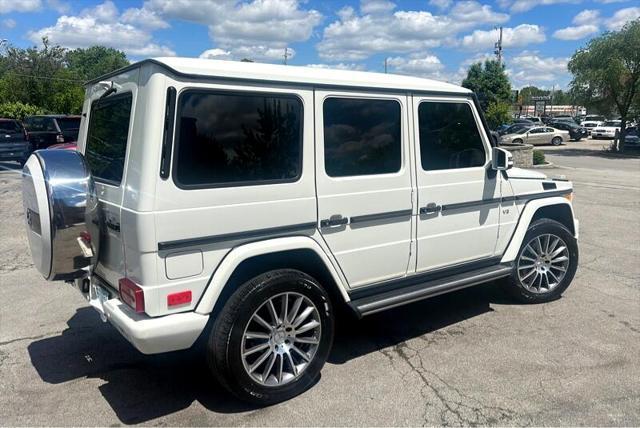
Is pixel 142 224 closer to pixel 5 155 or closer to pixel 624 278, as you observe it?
pixel 624 278

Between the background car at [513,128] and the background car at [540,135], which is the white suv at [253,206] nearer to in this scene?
the background car at [540,135]

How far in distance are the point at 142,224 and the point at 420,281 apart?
7.53 feet

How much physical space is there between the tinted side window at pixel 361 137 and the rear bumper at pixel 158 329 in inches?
53.1

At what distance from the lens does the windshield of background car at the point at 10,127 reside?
16.9m

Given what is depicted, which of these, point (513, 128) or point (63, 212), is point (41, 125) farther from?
point (513, 128)

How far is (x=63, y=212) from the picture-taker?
10.0ft

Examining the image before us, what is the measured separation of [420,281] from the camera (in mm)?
4047

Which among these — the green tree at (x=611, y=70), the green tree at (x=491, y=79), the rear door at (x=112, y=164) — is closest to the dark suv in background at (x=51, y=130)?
the rear door at (x=112, y=164)

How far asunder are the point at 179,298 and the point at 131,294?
0.29 m

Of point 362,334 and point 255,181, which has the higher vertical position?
point 255,181

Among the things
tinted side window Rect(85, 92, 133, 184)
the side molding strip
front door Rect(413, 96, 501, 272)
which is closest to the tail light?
the side molding strip

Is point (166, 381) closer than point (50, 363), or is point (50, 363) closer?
point (166, 381)

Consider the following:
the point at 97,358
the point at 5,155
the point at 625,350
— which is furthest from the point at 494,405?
the point at 5,155

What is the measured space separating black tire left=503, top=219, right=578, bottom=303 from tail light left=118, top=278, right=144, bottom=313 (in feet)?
11.1
